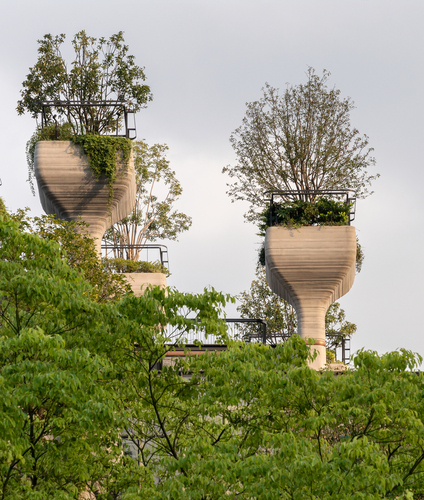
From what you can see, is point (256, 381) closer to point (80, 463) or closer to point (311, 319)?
point (80, 463)

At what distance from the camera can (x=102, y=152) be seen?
21.7 metres

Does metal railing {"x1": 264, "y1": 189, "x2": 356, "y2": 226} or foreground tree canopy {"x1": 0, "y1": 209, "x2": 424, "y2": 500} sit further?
metal railing {"x1": 264, "y1": 189, "x2": 356, "y2": 226}

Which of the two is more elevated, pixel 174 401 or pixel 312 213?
pixel 312 213

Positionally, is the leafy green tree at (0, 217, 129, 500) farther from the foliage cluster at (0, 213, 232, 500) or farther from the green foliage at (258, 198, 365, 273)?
the green foliage at (258, 198, 365, 273)

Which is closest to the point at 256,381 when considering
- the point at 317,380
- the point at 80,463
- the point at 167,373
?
the point at 317,380

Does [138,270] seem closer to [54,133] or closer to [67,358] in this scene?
[54,133]

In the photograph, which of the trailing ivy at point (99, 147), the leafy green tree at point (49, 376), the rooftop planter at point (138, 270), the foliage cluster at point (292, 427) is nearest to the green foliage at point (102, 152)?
the trailing ivy at point (99, 147)

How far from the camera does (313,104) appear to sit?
79.4 ft

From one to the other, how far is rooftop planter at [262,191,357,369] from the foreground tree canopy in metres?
13.6

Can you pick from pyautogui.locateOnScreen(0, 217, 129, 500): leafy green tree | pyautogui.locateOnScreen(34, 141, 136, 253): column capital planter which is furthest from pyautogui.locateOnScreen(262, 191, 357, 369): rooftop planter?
pyautogui.locateOnScreen(0, 217, 129, 500): leafy green tree

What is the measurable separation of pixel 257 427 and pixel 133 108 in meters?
18.1

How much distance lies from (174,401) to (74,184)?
14.3 metres

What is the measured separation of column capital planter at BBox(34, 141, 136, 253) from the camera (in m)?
21.6

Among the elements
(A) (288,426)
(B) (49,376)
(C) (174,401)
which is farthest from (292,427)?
(B) (49,376)
